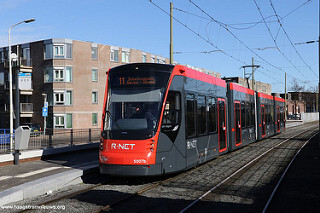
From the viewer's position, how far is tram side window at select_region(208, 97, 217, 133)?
1251 cm

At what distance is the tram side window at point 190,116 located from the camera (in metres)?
A: 10.5

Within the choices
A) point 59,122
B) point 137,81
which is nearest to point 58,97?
point 59,122

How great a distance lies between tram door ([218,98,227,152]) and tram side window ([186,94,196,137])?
9.80 ft

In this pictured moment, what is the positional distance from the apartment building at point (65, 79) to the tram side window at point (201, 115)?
1188 inches

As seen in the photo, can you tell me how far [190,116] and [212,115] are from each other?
93.0 inches

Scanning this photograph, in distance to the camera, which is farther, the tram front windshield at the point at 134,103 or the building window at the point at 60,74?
the building window at the point at 60,74

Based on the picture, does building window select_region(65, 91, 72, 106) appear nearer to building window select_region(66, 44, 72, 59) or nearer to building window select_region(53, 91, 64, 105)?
building window select_region(53, 91, 64, 105)

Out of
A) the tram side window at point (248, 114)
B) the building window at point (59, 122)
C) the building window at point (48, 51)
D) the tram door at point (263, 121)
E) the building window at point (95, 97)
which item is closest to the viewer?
the tram side window at point (248, 114)

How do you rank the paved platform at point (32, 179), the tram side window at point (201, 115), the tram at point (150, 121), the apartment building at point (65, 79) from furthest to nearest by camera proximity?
1. the apartment building at point (65, 79)
2. the tram side window at point (201, 115)
3. the tram at point (150, 121)
4. the paved platform at point (32, 179)

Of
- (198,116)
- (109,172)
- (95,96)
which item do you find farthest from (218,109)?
(95,96)

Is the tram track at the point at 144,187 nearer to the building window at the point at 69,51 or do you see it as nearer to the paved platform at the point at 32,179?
the paved platform at the point at 32,179

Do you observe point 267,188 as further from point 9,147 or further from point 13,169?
point 9,147

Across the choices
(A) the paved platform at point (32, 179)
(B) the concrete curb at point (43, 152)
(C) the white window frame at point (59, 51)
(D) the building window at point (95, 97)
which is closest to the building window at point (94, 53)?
(C) the white window frame at point (59, 51)

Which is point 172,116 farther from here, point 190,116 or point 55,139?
point 55,139
